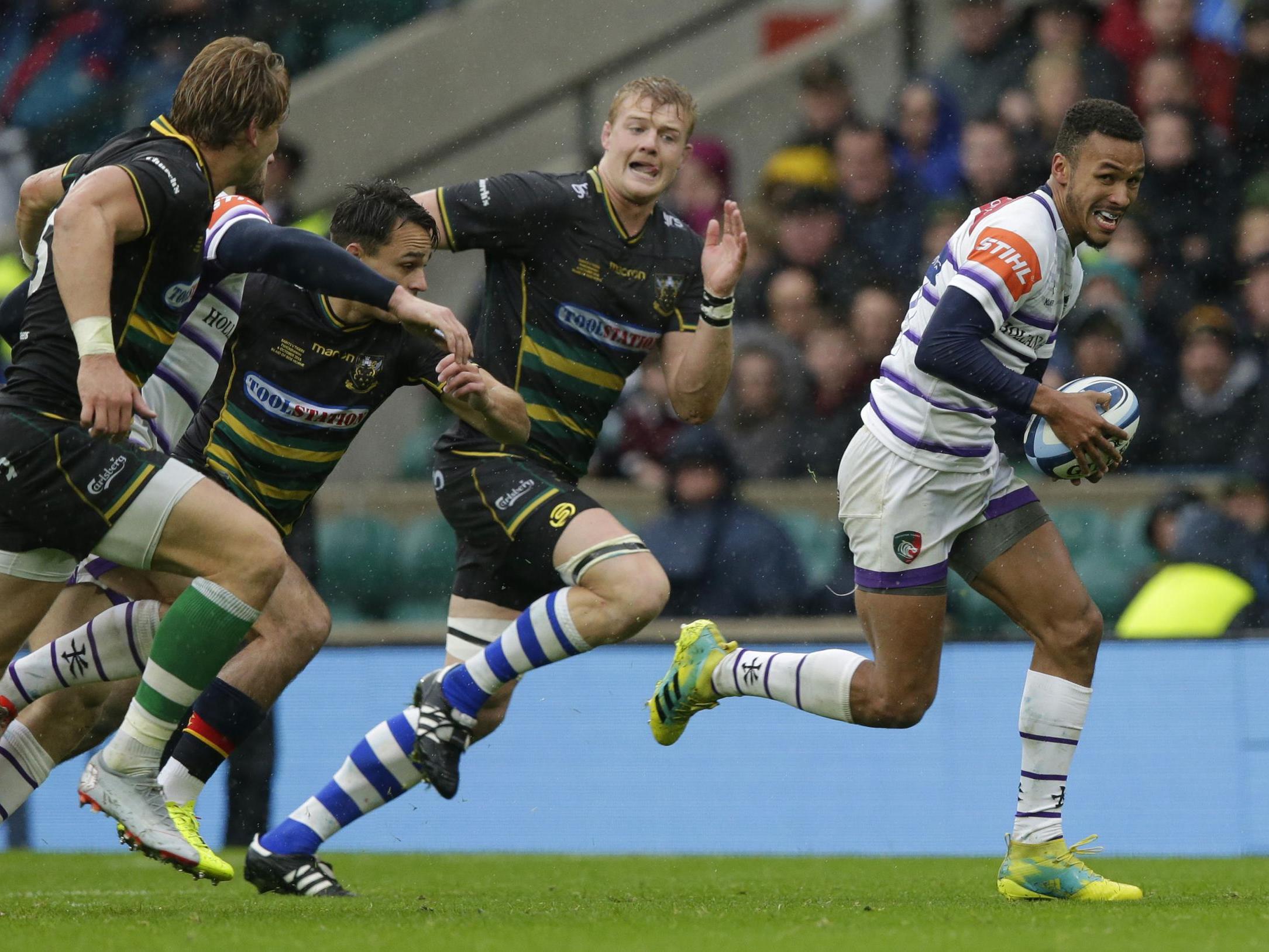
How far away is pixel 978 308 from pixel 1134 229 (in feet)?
17.6

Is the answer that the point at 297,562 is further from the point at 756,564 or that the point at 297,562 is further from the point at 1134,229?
the point at 1134,229

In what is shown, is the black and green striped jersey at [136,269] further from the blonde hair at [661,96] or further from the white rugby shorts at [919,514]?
the white rugby shorts at [919,514]

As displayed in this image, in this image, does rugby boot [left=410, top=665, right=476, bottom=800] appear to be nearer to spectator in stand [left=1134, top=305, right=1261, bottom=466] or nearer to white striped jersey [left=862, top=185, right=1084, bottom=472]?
white striped jersey [left=862, top=185, right=1084, bottom=472]

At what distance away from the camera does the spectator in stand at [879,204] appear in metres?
10.9

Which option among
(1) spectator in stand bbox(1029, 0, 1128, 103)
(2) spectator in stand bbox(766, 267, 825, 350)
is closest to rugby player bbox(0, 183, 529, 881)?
(2) spectator in stand bbox(766, 267, 825, 350)

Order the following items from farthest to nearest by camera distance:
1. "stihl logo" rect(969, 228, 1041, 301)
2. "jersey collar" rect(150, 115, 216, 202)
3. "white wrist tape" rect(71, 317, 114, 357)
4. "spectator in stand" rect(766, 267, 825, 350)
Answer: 1. "spectator in stand" rect(766, 267, 825, 350)
2. "stihl logo" rect(969, 228, 1041, 301)
3. "jersey collar" rect(150, 115, 216, 202)
4. "white wrist tape" rect(71, 317, 114, 357)

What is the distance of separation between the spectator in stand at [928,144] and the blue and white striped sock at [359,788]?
6356 mm

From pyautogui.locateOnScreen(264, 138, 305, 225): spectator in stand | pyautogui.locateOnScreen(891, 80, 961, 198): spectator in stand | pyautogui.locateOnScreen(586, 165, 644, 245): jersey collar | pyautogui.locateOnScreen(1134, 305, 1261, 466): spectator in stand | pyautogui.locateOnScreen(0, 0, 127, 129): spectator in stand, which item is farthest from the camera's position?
pyautogui.locateOnScreen(0, 0, 127, 129): spectator in stand

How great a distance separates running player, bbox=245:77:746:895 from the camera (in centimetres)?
598

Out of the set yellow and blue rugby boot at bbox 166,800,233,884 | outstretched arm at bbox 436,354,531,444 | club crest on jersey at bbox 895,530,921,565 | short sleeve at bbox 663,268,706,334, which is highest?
short sleeve at bbox 663,268,706,334

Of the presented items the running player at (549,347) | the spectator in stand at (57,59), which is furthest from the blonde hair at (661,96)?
the spectator in stand at (57,59)

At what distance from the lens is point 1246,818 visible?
320 inches

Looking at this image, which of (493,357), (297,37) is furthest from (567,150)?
(493,357)

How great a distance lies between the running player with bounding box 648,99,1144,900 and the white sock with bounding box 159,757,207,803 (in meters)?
2.02
